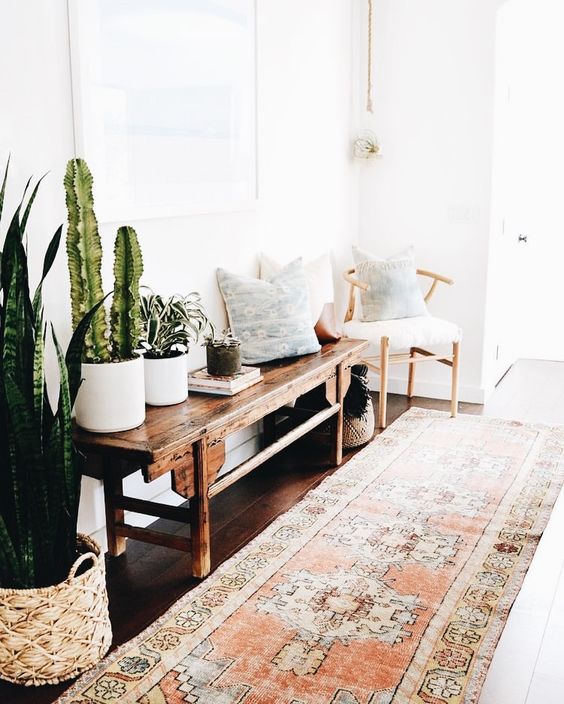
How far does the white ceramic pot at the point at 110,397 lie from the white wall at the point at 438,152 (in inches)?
107

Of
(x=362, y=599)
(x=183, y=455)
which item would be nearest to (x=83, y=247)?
(x=183, y=455)

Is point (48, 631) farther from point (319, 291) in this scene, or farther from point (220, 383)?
point (319, 291)

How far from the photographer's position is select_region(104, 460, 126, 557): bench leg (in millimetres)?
2688

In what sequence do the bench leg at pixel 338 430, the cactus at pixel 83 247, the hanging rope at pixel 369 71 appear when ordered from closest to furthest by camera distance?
the cactus at pixel 83 247
the bench leg at pixel 338 430
the hanging rope at pixel 369 71

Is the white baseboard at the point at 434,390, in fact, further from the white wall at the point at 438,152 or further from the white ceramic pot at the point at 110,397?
the white ceramic pot at the point at 110,397

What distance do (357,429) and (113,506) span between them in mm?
1505

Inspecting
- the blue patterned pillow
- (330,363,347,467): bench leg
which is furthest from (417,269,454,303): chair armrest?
the blue patterned pillow

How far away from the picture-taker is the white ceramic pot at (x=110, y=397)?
238 centimetres

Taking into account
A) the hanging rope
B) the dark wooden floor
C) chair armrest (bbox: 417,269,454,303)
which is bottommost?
the dark wooden floor

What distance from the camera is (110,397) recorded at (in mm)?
2404

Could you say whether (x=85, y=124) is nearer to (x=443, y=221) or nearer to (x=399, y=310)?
(x=399, y=310)

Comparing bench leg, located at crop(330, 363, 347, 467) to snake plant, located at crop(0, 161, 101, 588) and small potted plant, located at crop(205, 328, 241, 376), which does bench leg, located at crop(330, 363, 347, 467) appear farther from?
snake plant, located at crop(0, 161, 101, 588)

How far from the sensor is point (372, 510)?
3137 mm

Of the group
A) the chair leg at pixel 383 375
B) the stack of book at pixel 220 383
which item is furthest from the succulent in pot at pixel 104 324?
the chair leg at pixel 383 375
